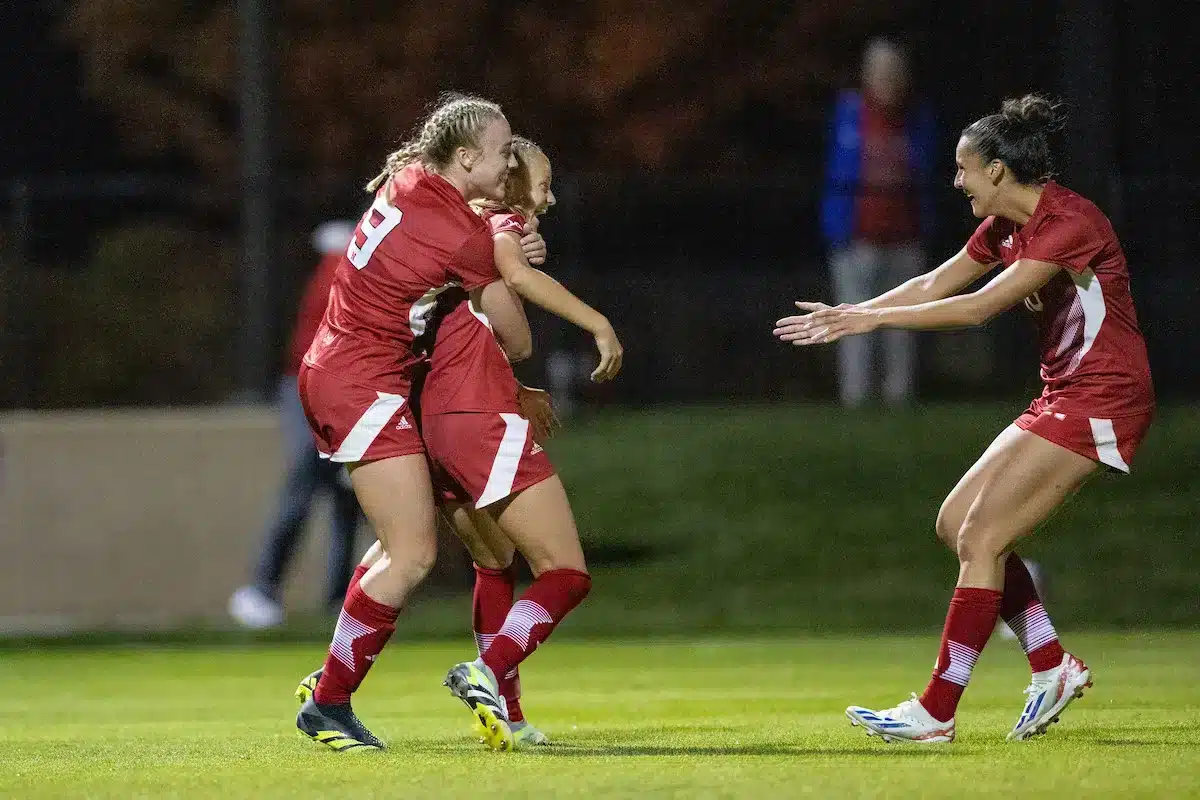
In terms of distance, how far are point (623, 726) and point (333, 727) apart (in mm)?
1274

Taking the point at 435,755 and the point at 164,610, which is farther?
the point at 164,610

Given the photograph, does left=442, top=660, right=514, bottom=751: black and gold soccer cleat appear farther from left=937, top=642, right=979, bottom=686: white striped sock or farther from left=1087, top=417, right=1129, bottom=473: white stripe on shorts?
left=1087, top=417, right=1129, bottom=473: white stripe on shorts

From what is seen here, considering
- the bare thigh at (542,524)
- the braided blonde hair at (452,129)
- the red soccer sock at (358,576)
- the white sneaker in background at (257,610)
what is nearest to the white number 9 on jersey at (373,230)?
the braided blonde hair at (452,129)

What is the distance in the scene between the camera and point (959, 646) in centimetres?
711

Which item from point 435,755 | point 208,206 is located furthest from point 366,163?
point 435,755

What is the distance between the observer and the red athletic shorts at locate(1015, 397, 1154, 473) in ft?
23.3

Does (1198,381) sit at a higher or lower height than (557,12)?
lower

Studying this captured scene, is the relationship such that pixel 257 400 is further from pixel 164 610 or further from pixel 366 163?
pixel 366 163

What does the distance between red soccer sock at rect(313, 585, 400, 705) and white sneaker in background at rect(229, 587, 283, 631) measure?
6.31 meters

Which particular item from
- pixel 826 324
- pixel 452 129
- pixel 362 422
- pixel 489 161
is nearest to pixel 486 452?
pixel 362 422

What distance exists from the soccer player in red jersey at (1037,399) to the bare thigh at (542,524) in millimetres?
866

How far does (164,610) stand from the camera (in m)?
14.9

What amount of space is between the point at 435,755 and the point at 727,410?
10.8m

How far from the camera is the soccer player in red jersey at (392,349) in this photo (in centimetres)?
688
